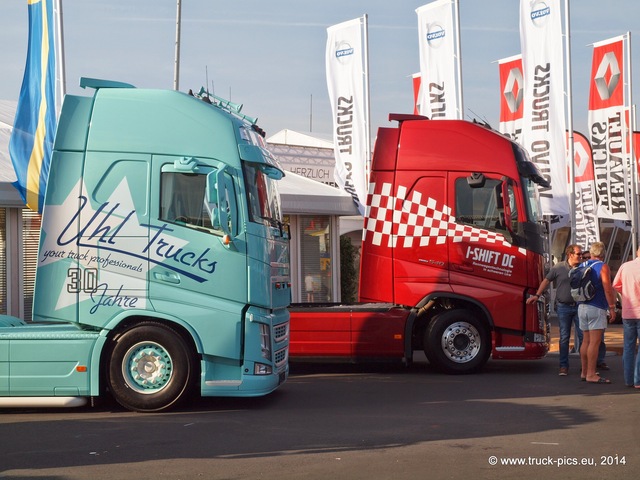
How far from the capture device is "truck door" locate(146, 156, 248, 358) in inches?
392

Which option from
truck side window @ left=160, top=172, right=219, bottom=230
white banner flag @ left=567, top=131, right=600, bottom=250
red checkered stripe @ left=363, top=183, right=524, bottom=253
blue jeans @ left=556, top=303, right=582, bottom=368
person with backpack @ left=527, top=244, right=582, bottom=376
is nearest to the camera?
truck side window @ left=160, top=172, right=219, bottom=230

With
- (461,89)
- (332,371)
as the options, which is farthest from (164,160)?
(461,89)

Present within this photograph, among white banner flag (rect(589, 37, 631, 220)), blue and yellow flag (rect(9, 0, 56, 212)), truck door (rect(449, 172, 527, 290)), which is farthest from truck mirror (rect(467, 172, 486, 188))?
white banner flag (rect(589, 37, 631, 220))

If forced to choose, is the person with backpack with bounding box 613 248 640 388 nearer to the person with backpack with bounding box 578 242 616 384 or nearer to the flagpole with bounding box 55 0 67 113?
Answer: the person with backpack with bounding box 578 242 616 384

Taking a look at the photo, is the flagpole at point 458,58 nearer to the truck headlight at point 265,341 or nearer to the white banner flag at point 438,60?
the white banner flag at point 438,60

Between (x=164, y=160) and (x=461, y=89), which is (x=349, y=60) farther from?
(x=164, y=160)

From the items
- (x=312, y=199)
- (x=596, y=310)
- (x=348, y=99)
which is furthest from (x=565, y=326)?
(x=348, y=99)

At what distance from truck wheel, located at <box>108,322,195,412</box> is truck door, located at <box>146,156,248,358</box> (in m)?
0.26

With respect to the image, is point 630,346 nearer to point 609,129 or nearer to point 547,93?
point 547,93

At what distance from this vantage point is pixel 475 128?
13898mm

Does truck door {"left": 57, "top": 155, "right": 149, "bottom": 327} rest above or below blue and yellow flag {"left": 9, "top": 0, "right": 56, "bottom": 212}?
below

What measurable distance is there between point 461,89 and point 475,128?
6.83m

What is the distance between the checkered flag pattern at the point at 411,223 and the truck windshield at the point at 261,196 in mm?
3074

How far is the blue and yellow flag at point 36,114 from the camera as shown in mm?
12602
